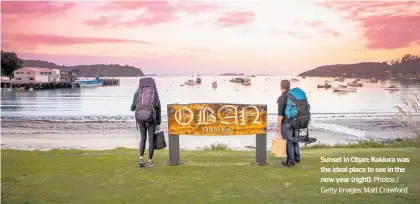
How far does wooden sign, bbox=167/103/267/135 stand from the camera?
27.9 ft

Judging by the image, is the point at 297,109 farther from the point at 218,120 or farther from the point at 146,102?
the point at 146,102

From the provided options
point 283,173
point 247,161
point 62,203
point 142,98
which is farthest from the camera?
point 247,161

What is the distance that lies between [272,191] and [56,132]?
23640mm

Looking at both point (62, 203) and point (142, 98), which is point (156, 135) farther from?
point (62, 203)

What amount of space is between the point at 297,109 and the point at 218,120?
1.62 m

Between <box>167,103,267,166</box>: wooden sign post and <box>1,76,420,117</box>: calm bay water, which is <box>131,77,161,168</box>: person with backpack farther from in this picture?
<box>1,76,420,117</box>: calm bay water

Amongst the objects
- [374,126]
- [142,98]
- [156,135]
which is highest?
[142,98]

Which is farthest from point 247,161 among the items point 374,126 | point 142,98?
point 374,126

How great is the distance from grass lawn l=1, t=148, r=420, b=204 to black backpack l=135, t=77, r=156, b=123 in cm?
104

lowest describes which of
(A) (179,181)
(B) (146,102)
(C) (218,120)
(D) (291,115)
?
(A) (179,181)

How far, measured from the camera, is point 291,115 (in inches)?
320

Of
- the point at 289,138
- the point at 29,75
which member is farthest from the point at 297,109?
the point at 29,75

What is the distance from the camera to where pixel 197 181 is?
7156 mm

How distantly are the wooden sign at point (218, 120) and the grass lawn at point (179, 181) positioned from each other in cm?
73
